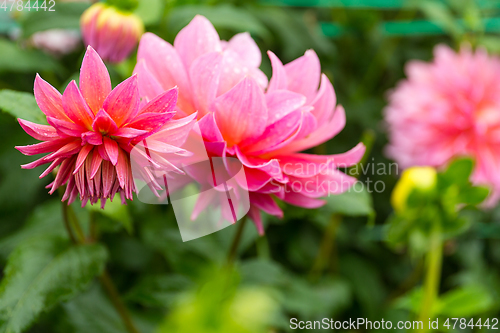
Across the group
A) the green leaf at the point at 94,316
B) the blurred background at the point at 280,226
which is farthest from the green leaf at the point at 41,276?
the green leaf at the point at 94,316

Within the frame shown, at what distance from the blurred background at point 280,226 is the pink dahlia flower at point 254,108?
0.22 feet

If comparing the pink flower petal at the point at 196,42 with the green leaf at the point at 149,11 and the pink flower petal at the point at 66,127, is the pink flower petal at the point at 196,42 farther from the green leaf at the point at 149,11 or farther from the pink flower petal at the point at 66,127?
the green leaf at the point at 149,11

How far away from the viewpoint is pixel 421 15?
39.7 inches

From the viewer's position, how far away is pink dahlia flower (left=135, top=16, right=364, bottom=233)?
0.77 feet

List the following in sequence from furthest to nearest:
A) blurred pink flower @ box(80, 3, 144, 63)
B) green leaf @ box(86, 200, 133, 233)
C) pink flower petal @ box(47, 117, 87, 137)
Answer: blurred pink flower @ box(80, 3, 144, 63), green leaf @ box(86, 200, 133, 233), pink flower petal @ box(47, 117, 87, 137)

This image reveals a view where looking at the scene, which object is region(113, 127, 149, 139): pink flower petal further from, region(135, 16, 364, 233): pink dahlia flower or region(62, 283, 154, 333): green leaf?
region(62, 283, 154, 333): green leaf

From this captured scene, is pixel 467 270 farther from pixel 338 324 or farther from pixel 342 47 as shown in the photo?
pixel 342 47

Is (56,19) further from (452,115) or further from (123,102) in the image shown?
(452,115)

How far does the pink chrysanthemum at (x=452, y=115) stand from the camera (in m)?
0.67

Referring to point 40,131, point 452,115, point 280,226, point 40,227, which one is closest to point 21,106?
point 40,131

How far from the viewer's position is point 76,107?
0.61 feet

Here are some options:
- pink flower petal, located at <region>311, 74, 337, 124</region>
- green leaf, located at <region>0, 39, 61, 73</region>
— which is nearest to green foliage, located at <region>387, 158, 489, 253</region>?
pink flower petal, located at <region>311, 74, 337, 124</region>

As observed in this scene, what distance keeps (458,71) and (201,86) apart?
611mm

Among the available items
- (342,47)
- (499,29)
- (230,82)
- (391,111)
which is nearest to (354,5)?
(342,47)
